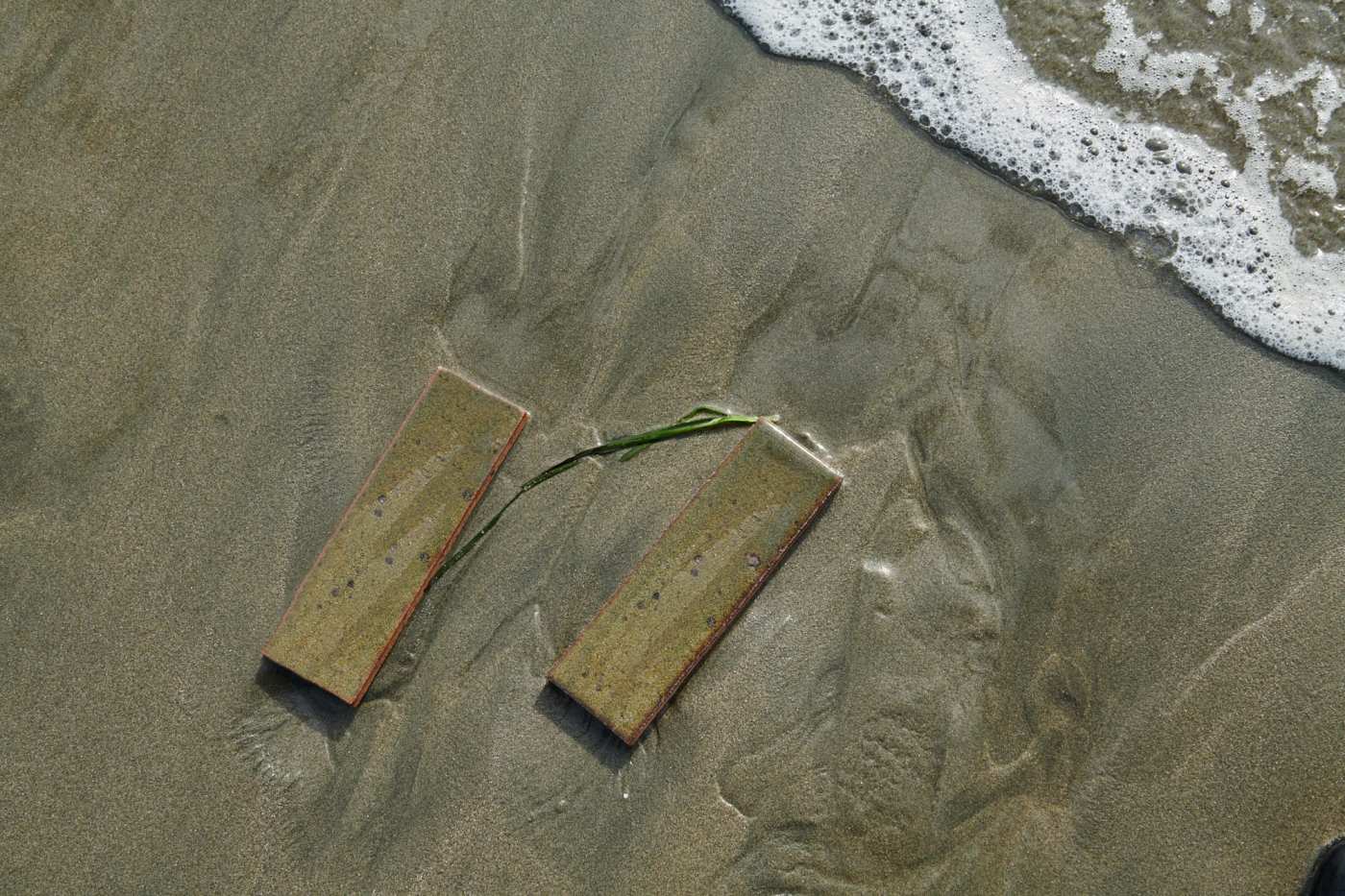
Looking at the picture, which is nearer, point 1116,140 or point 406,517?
point 406,517

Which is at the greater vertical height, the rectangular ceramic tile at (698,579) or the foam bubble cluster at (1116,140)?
the foam bubble cluster at (1116,140)

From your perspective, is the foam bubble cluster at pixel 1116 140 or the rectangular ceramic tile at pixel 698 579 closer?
the rectangular ceramic tile at pixel 698 579

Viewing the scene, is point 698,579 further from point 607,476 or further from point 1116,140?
point 1116,140

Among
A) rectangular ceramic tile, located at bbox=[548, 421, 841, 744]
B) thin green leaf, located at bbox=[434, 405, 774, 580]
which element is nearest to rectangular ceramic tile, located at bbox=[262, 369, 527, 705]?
thin green leaf, located at bbox=[434, 405, 774, 580]

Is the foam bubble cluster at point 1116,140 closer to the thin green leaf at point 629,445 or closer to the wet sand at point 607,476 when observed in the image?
the wet sand at point 607,476

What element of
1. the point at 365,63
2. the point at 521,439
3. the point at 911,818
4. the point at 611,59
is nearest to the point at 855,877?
the point at 911,818

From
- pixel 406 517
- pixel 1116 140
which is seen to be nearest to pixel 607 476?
pixel 406 517

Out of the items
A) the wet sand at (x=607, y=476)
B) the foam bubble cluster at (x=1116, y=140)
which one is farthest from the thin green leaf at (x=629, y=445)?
the foam bubble cluster at (x=1116, y=140)

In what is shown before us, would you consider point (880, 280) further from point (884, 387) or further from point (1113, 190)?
point (1113, 190)
